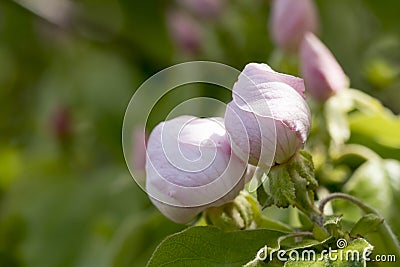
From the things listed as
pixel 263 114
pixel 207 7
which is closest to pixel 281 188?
pixel 263 114

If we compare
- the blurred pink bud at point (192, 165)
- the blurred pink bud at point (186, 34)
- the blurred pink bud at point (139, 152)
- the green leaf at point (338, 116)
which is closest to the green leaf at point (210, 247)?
the blurred pink bud at point (192, 165)

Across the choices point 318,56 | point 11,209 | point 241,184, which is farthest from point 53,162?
point 241,184

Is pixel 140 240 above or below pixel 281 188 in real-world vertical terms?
below

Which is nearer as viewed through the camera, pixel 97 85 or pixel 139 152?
pixel 139 152

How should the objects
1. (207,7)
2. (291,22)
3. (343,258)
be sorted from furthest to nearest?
(207,7) → (291,22) → (343,258)

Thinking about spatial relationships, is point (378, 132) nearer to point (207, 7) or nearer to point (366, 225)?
point (366, 225)

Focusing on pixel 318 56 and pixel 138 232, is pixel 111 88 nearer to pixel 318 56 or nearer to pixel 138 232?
pixel 138 232

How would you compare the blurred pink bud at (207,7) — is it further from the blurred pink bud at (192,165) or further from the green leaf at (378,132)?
the blurred pink bud at (192,165)
